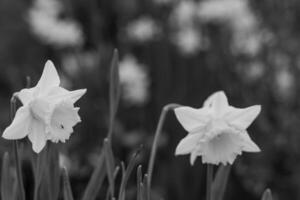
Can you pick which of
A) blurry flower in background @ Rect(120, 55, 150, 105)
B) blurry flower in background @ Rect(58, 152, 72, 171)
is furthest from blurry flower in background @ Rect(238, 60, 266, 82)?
blurry flower in background @ Rect(58, 152, 72, 171)

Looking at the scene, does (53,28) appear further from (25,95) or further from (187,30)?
(25,95)

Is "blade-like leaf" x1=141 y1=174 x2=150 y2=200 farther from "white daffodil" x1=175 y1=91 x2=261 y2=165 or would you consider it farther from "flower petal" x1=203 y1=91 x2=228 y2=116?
"flower petal" x1=203 y1=91 x2=228 y2=116

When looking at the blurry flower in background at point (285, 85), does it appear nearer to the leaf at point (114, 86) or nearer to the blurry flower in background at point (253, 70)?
the blurry flower in background at point (253, 70)

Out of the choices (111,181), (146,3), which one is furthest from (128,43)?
(111,181)

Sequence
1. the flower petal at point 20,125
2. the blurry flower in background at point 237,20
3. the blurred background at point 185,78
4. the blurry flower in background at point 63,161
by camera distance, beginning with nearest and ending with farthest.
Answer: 1. the flower petal at point 20,125
2. the blurry flower in background at point 63,161
3. the blurred background at point 185,78
4. the blurry flower in background at point 237,20

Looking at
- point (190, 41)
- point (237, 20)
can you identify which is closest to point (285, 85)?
point (237, 20)

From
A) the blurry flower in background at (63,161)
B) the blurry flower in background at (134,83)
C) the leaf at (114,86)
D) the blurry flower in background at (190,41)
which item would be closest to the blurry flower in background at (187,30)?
the blurry flower in background at (190,41)
